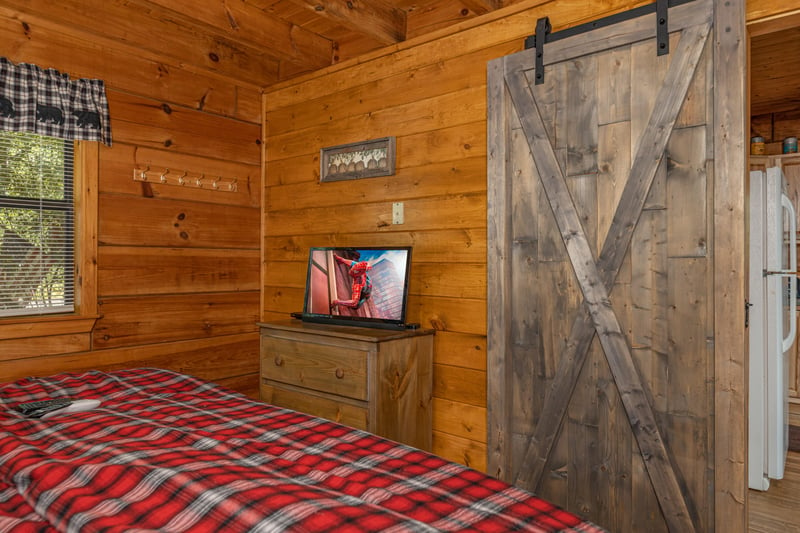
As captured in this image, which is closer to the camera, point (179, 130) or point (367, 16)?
point (367, 16)

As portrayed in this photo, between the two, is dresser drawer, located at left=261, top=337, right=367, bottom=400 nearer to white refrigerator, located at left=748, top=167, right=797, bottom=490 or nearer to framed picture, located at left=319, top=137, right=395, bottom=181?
framed picture, located at left=319, top=137, right=395, bottom=181

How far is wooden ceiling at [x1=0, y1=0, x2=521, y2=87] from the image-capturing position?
270 cm

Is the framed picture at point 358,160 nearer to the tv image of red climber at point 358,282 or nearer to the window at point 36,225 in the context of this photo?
the tv image of red climber at point 358,282

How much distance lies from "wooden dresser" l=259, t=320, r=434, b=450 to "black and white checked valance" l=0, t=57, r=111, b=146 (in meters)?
1.39

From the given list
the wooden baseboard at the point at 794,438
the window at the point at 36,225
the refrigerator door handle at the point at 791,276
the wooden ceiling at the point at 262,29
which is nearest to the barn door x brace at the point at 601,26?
the wooden ceiling at the point at 262,29

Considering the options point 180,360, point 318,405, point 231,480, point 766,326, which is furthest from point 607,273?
point 180,360

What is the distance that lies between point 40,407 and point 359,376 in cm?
124

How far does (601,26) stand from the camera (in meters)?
2.26

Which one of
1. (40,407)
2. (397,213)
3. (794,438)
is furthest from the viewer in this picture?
(794,438)

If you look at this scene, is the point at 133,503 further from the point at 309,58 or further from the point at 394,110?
the point at 309,58

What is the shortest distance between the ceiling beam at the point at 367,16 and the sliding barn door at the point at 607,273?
741 millimetres

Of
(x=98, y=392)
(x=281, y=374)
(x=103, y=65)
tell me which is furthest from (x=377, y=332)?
(x=103, y=65)

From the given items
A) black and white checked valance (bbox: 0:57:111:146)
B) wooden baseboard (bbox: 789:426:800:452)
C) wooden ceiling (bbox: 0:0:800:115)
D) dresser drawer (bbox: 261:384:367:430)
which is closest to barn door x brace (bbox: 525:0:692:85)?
wooden ceiling (bbox: 0:0:800:115)

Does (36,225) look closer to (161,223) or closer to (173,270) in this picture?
(161,223)
